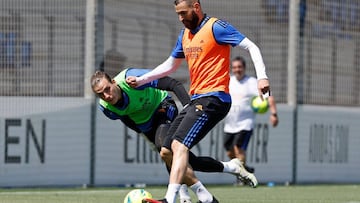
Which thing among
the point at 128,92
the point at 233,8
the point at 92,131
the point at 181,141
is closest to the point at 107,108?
the point at 128,92

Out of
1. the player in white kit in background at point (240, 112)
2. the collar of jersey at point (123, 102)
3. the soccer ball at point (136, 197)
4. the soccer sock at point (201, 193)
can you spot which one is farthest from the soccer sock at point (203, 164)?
the player in white kit in background at point (240, 112)

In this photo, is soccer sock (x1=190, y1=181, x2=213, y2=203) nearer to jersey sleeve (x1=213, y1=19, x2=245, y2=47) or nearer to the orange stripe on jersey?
→ the orange stripe on jersey

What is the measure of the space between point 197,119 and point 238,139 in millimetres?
7714

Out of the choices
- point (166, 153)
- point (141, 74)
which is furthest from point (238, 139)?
point (166, 153)

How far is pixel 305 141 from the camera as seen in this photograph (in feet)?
64.6

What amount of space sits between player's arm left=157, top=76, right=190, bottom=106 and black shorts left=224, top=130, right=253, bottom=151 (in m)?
6.40

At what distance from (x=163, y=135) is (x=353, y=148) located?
34.7 feet

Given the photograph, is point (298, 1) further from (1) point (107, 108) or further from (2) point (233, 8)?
(1) point (107, 108)

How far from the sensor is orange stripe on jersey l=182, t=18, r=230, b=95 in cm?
962

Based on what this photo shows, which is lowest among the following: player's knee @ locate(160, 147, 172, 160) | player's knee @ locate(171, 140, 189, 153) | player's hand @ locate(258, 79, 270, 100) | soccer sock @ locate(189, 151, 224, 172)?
soccer sock @ locate(189, 151, 224, 172)

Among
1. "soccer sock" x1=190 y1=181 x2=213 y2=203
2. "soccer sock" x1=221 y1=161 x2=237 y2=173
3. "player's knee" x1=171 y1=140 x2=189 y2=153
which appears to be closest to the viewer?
"player's knee" x1=171 y1=140 x2=189 y2=153

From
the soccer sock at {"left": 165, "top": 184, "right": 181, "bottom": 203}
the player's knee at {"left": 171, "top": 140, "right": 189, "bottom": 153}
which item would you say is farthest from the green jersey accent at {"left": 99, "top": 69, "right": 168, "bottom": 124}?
the soccer sock at {"left": 165, "top": 184, "right": 181, "bottom": 203}

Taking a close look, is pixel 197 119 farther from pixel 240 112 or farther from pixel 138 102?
pixel 240 112

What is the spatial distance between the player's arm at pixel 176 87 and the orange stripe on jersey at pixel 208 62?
0.79 metres
